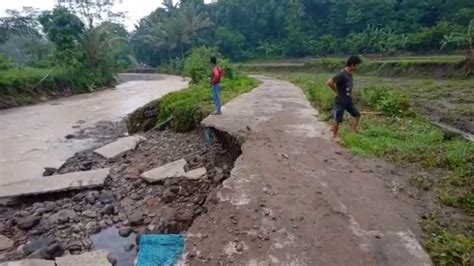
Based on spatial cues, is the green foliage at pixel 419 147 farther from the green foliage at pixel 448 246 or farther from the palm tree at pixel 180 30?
the palm tree at pixel 180 30

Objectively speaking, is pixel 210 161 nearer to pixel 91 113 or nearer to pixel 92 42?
pixel 91 113

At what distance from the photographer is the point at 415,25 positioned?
33188mm

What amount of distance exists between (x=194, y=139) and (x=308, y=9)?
4105 centimetres

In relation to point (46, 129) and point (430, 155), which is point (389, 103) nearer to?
point (430, 155)

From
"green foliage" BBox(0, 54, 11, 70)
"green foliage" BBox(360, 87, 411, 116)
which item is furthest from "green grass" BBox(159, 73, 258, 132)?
"green foliage" BBox(0, 54, 11, 70)

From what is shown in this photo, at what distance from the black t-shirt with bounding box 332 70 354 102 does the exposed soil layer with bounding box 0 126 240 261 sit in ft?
6.50

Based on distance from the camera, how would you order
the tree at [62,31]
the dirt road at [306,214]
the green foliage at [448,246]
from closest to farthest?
1. the green foliage at [448,246]
2. the dirt road at [306,214]
3. the tree at [62,31]

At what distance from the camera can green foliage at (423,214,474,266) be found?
9.86ft

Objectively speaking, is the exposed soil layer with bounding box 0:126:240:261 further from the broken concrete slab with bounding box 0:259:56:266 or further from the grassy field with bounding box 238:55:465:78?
the grassy field with bounding box 238:55:465:78

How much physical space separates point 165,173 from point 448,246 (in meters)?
4.43

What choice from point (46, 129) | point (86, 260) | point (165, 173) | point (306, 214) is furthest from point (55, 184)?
point (46, 129)

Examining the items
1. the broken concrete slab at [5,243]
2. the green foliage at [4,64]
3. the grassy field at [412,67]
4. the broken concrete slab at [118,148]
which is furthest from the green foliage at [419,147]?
the green foliage at [4,64]

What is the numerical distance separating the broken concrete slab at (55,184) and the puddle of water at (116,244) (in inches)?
62.3

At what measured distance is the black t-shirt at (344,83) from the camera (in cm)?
614
